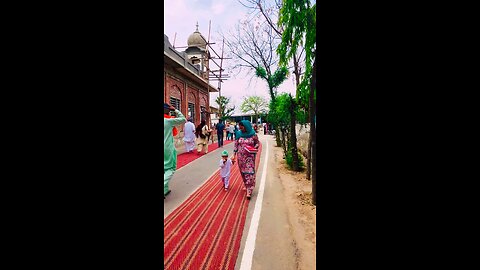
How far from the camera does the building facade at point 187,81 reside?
12.9 metres

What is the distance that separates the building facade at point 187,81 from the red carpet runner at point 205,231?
6896mm

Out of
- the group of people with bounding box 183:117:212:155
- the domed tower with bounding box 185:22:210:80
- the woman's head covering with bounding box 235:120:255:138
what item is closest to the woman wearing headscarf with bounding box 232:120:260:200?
the woman's head covering with bounding box 235:120:255:138

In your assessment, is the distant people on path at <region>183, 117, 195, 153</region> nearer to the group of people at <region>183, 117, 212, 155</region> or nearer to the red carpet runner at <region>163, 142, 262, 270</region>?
the group of people at <region>183, 117, 212, 155</region>

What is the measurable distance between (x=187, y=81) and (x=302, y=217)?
1399 centimetres

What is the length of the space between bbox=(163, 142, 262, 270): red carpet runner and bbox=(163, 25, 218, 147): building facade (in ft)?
22.6

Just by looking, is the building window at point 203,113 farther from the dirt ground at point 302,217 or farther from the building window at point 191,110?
the dirt ground at point 302,217

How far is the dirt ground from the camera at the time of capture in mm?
2527

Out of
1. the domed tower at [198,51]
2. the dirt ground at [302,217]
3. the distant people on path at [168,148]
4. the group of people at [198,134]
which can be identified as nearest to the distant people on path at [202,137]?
the group of people at [198,134]

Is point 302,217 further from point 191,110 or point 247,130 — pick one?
point 191,110
